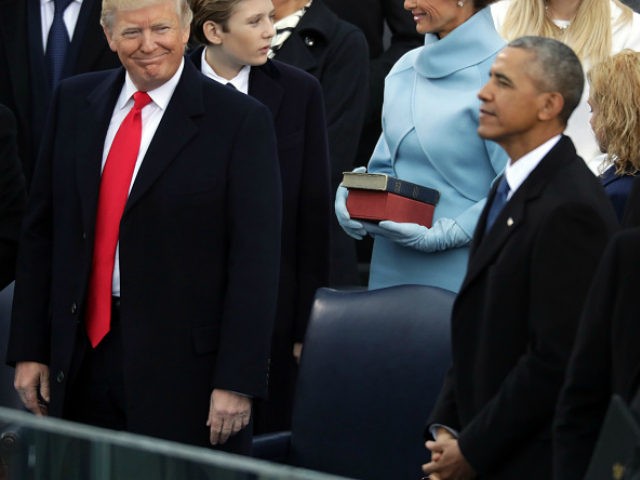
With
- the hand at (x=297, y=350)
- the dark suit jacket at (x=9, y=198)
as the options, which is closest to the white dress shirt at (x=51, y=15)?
the dark suit jacket at (x=9, y=198)

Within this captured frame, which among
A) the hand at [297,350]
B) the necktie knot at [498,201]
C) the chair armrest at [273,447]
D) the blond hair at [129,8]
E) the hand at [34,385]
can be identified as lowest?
the chair armrest at [273,447]

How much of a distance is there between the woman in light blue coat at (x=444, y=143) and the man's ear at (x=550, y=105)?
124 cm

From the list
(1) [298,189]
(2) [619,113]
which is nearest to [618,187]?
(2) [619,113]

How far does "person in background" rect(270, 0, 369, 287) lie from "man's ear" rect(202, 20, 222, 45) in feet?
2.10

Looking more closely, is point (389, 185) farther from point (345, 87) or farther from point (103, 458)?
point (103, 458)

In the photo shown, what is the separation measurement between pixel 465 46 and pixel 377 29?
167 cm

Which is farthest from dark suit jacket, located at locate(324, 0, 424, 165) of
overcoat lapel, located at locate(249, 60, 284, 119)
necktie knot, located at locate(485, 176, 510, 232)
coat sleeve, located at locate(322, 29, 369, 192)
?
necktie knot, located at locate(485, 176, 510, 232)

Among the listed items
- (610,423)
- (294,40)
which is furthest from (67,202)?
(610,423)

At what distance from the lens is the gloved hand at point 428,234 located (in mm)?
4594

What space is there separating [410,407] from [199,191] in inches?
31.8

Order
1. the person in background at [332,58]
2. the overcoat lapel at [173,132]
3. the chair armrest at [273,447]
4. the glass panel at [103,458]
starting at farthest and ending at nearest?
the person in background at [332,58], the chair armrest at [273,447], the overcoat lapel at [173,132], the glass panel at [103,458]

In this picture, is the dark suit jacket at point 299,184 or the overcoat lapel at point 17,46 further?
the overcoat lapel at point 17,46

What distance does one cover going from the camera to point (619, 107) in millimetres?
4125

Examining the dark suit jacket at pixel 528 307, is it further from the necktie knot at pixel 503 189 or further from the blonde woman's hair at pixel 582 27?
the blonde woman's hair at pixel 582 27
